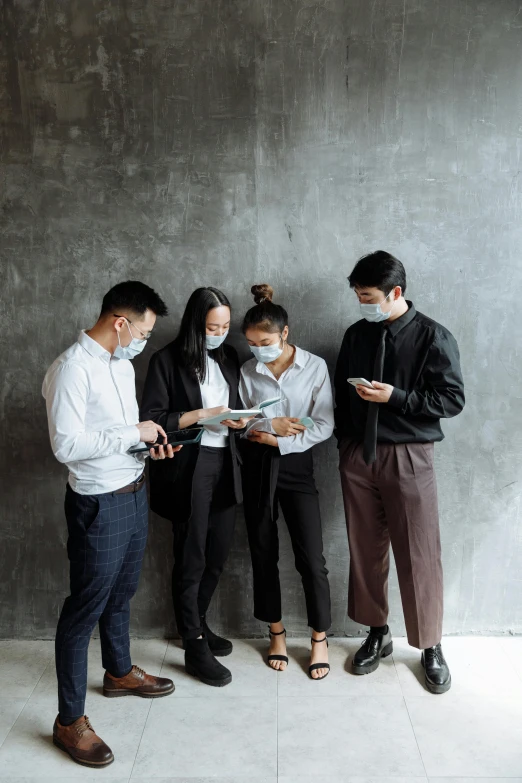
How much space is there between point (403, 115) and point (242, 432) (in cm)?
167

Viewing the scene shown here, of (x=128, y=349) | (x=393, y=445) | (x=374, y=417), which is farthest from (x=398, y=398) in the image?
(x=128, y=349)

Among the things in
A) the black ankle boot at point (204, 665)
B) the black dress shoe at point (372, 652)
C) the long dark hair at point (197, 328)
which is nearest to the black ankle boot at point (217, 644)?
the black ankle boot at point (204, 665)

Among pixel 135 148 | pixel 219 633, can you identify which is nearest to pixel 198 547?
pixel 219 633

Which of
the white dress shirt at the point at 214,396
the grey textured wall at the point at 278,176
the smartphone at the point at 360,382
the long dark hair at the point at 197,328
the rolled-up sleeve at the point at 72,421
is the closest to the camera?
the rolled-up sleeve at the point at 72,421

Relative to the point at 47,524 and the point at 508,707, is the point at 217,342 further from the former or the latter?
the point at 508,707

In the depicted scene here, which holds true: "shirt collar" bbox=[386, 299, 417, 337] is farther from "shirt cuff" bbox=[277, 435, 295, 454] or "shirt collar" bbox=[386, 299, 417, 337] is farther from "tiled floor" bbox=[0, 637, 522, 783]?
"tiled floor" bbox=[0, 637, 522, 783]

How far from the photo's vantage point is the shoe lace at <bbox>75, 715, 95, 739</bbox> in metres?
2.63

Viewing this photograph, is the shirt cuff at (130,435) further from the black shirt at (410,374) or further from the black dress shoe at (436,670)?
the black dress shoe at (436,670)

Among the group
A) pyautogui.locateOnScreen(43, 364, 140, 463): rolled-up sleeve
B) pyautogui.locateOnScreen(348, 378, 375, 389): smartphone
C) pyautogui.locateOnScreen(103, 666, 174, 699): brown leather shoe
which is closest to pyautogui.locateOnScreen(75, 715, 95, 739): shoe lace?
pyautogui.locateOnScreen(103, 666, 174, 699): brown leather shoe

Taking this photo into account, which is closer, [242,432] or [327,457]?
[242,432]

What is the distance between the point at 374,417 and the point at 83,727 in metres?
1.71

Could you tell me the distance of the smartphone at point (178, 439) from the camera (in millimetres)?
2709

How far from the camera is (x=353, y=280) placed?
2996mm

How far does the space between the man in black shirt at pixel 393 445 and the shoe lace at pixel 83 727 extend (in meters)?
1.22
